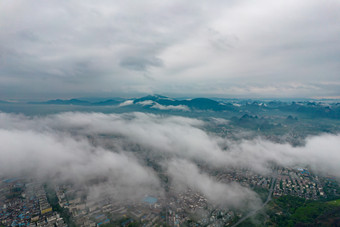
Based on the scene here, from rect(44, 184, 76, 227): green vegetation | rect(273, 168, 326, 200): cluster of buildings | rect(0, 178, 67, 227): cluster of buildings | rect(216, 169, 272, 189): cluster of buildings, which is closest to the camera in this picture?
rect(44, 184, 76, 227): green vegetation

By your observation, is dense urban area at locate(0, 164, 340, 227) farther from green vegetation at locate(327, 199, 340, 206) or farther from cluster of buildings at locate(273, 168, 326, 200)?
green vegetation at locate(327, 199, 340, 206)

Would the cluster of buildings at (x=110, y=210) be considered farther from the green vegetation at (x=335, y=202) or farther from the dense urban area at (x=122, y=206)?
the green vegetation at (x=335, y=202)

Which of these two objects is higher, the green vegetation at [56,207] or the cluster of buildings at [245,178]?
the green vegetation at [56,207]

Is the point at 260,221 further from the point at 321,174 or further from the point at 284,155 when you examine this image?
the point at 284,155

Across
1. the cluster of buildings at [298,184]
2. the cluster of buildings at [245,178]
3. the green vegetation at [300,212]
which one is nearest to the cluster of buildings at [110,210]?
the green vegetation at [300,212]

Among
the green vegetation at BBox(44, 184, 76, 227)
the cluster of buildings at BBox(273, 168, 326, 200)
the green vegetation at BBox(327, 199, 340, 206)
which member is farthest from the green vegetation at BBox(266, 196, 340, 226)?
the green vegetation at BBox(44, 184, 76, 227)

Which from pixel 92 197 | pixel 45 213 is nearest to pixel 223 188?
pixel 92 197

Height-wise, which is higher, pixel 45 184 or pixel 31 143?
pixel 31 143

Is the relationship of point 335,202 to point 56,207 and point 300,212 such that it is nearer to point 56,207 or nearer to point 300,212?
point 300,212
